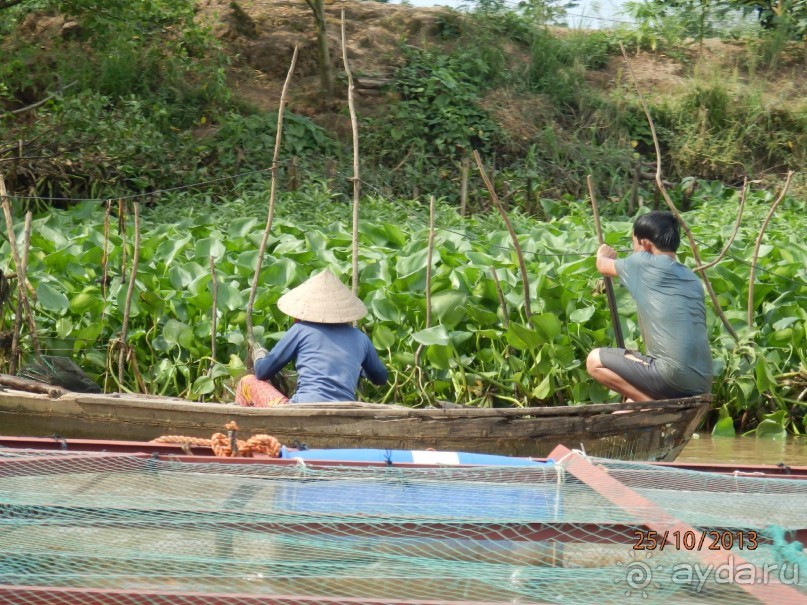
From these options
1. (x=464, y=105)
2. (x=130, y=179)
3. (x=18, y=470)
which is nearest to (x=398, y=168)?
(x=464, y=105)

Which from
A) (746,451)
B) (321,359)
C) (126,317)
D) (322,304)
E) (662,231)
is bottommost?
(746,451)

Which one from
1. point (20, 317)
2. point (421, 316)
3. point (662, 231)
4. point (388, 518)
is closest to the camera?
point (388, 518)

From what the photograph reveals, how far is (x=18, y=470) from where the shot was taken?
3578 millimetres

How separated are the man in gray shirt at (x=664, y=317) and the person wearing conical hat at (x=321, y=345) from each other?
1.32 meters

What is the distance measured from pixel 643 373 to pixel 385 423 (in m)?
1.30

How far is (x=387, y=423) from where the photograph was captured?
4.76 m

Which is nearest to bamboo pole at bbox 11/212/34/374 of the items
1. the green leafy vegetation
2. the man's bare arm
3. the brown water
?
the green leafy vegetation

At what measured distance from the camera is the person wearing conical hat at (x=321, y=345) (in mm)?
4785

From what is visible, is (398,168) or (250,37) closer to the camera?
(398,168)

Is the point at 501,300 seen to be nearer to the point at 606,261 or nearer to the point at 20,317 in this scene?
the point at 606,261

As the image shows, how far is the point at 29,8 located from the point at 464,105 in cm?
507

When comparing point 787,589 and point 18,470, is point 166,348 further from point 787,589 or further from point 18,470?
point 787,589

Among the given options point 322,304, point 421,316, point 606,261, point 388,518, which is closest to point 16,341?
point 322,304
